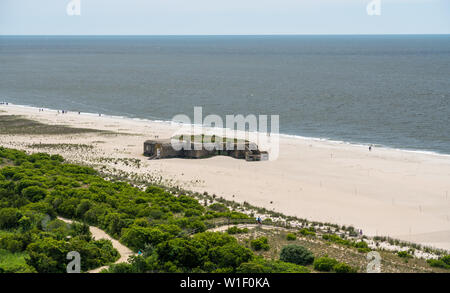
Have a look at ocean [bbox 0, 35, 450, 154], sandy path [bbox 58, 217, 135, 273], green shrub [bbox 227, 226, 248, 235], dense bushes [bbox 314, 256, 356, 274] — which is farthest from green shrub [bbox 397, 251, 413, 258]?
ocean [bbox 0, 35, 450, 154]

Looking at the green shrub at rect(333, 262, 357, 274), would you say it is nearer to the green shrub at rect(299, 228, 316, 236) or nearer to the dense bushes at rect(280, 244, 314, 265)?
the dense bushes at rect(280, 244, 314, 265)

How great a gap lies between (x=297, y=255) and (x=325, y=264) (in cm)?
132

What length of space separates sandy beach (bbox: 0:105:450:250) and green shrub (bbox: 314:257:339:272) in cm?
868

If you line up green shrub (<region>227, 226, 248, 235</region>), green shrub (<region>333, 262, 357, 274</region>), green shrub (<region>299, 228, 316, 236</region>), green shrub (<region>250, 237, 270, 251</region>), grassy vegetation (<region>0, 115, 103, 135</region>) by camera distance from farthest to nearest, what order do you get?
1. grassy vegetation (<region>0, 115, 103, 135</region>)
2. green shrub (<region>299, 228, 316, 236</region>)
3. green shrub (<region>227, 226, 248, 235</region>)
4. green shrub (<region>250, 237, 270, 251</region>)
5. green shrub (<region>333, 262, 357, 274</region>)

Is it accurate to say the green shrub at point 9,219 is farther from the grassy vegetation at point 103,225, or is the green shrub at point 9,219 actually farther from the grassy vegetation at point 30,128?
the grassy vegetation at point 30,128

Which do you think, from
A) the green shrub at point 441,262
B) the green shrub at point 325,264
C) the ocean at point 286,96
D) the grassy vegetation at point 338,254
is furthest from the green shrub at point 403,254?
the ocean at point 286,96

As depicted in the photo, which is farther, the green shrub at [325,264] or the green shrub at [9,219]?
the green shrub at [9,219]

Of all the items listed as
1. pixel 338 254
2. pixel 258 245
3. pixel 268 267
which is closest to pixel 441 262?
pixel 338 254

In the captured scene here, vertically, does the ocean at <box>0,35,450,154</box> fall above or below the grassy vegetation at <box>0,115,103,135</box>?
above

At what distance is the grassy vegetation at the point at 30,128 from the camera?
62.3 meters

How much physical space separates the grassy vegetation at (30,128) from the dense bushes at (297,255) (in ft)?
149

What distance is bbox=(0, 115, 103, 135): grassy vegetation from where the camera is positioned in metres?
62.3

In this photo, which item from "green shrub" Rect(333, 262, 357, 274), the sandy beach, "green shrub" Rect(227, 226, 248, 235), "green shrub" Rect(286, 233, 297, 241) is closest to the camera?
"green shrub" Rect(333, 262, 357, 274)
